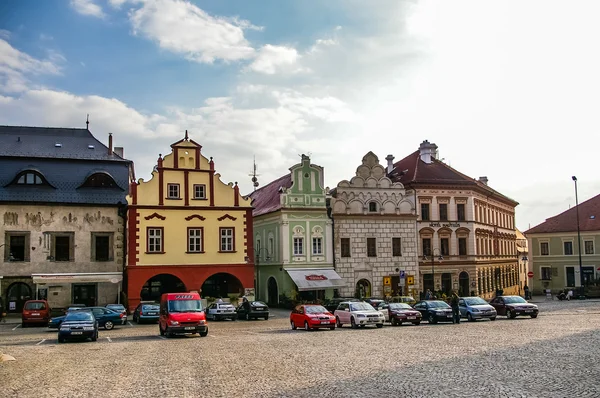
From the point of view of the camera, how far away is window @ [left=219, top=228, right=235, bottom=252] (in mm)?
52969

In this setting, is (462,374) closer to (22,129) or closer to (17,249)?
(17,249)

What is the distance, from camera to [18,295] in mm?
49656

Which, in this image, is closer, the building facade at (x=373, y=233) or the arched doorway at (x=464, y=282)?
the building facade at (x=373, y=233)

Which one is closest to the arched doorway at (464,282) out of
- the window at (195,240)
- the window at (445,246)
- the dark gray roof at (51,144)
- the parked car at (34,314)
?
the window at (445,246)

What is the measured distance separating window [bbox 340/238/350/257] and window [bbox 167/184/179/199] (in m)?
15.7

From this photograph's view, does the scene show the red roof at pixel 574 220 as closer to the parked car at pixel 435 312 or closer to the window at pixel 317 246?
the window at pixel 317 246

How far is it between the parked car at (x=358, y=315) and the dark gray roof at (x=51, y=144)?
27.5 meters

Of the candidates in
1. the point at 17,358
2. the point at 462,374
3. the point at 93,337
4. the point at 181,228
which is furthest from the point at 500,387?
the point at 181,228

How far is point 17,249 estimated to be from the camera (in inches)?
1964

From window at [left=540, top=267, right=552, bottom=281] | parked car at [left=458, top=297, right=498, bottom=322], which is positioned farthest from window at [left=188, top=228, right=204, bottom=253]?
window at [left=540, top=267, right=552, bottom=281]

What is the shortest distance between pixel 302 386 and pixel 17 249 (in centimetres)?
Answer: 4061

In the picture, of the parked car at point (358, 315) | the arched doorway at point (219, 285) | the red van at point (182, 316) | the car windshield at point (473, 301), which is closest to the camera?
the red van at point (182, 316)

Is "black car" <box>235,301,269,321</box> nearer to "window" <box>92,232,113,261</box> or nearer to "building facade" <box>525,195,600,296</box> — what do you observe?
"window" <box>92,232,113,261</box>

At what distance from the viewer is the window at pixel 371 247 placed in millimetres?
59094
